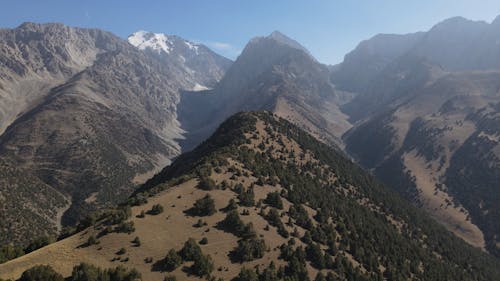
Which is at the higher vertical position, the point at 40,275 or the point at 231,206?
the point at 231,206

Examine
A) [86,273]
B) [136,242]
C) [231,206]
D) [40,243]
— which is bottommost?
[40,243]

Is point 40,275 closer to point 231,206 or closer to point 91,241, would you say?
point 91,241

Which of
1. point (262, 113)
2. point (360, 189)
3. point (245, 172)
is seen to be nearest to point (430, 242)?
point (360, 189)

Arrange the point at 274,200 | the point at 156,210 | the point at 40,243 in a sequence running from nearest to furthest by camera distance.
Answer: the point at 40,243 < the point at 156,210 < the point at 274,200

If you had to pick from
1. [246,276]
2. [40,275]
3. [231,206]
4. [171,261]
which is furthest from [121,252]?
[231,206]

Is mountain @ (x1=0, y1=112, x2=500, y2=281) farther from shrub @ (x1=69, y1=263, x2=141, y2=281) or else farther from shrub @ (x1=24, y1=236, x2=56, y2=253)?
shrub @ (x1=24, y1=236, x2=56, y2=253)

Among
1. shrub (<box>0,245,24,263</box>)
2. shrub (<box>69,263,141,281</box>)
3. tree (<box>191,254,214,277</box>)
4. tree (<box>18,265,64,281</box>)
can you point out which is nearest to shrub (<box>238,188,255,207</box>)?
tree (<box>191,254,214,277</box>)

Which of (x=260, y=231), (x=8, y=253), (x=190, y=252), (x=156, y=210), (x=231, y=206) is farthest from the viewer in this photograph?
(x=231, y=206)
